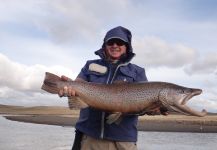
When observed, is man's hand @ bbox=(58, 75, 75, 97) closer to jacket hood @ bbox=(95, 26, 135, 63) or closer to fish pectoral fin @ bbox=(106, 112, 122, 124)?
fish pectoral fin @ bbox=(106, 112, 122, 124)

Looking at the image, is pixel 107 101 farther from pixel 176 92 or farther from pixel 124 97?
pixel 176 92

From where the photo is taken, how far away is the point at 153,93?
612 centimetres

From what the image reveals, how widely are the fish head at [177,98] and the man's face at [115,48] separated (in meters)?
0.97

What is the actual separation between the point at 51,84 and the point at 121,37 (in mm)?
1231

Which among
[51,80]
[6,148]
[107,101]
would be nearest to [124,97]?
[107,101]

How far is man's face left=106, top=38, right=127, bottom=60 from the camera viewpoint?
6688 millimetres

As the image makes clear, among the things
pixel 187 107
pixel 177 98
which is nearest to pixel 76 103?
pixel 177 98

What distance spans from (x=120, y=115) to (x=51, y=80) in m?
1.08

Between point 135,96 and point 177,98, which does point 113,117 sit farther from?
point 177,98

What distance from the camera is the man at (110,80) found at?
20.9ft

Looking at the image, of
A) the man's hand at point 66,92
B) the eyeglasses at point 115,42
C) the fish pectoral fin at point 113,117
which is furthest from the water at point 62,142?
the fish pectoral fin at point 113,117

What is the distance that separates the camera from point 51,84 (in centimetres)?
637

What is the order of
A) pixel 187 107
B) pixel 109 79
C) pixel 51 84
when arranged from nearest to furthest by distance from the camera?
pixel 187 107 < pixel 51 84 < pixel 109 79

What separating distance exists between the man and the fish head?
55cm
